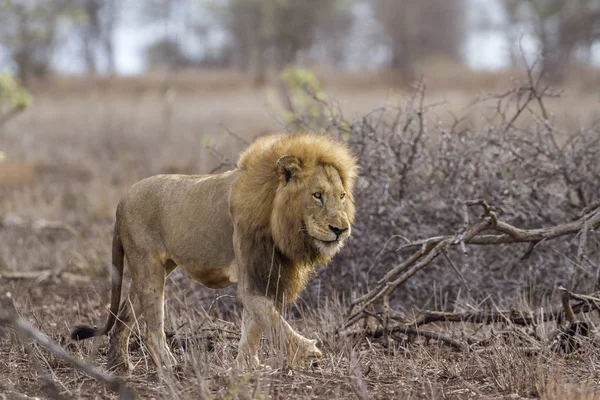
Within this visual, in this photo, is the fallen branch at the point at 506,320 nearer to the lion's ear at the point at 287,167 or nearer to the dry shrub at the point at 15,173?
the lion's ear at the point at 287,167

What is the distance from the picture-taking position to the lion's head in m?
3.82

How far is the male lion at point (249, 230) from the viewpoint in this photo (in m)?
3.85

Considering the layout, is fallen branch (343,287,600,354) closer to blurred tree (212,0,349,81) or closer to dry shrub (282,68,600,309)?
dry shrub (282,68,600,309)

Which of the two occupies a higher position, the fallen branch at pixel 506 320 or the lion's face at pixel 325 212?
the lion's face at pixel 325 212

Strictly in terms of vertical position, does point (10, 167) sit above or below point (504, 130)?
below

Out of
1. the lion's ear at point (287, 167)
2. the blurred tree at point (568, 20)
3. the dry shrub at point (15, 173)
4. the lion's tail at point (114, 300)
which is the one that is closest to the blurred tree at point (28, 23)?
the dry shrub at point (15, 173)

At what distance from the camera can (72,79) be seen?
32375 mm

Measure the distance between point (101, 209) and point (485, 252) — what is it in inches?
244

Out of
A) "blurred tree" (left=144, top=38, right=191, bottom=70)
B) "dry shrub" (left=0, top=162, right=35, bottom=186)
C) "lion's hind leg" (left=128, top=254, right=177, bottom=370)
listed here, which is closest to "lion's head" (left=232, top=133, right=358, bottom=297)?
"lion's hind leg" (left=128, top=254, right=177, bottom=370)

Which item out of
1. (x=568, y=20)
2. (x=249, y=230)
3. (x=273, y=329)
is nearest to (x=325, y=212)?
(x=249, y=230)

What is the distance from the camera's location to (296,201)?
383 centimetres

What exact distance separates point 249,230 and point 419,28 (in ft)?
144

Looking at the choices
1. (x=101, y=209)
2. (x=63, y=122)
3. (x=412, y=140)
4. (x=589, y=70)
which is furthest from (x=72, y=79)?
(x=412, y=140)

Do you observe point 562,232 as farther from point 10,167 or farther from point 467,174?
point 10,167
